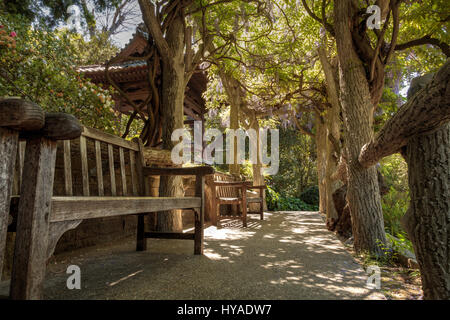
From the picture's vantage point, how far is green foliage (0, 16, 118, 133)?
3356 millimetres

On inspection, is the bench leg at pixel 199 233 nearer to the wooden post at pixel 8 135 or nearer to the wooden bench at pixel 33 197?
the wooden bench at pixel 33 197

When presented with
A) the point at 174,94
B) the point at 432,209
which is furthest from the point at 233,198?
the point at 432,209

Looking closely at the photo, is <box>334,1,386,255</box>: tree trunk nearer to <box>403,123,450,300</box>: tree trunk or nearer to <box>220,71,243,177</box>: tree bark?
<box>403,123,450,300</box>: tree trunk

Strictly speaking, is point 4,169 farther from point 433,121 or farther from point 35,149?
point 433,121

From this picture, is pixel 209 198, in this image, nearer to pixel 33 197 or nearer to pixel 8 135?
pixel 33 197

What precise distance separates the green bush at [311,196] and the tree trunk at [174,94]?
31.1ft

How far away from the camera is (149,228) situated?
148 inches

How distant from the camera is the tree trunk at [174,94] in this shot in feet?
11.5

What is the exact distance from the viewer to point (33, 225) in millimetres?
985

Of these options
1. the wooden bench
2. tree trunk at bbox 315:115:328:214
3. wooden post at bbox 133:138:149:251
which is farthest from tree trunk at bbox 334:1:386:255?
tree trunk at bbox 315:115:328:214

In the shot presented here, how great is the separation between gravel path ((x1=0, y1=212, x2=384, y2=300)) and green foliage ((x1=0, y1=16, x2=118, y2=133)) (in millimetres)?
1996

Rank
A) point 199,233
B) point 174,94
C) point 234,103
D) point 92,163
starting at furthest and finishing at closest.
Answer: point 234,103
point 174,94
point 92,163
point 199,233

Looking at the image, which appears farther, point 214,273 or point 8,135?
point 214,273

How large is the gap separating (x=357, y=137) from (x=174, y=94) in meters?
2.37
